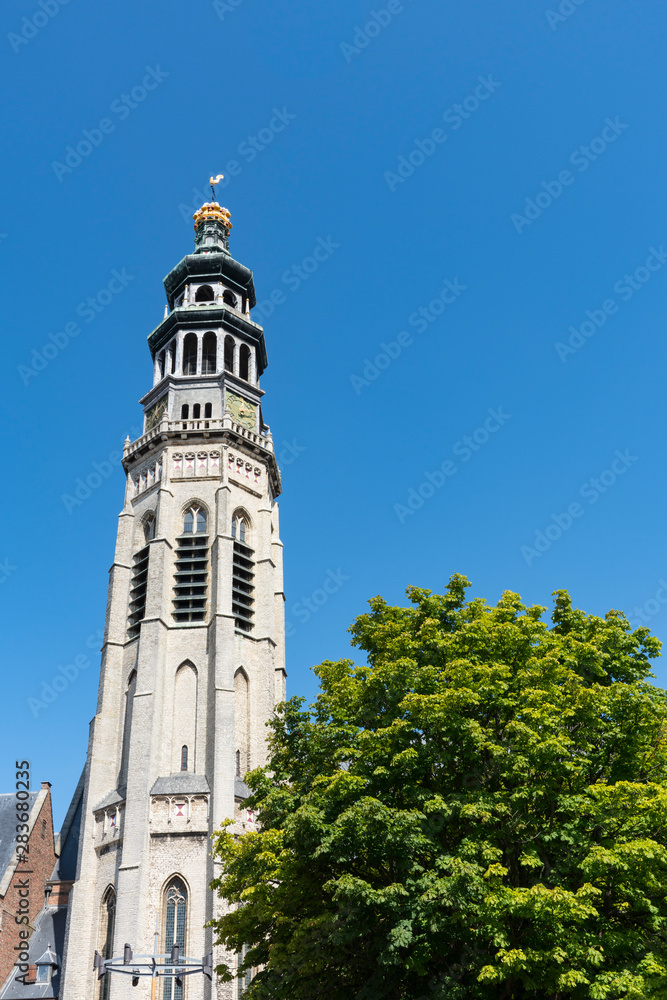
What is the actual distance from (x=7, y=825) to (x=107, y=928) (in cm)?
1078

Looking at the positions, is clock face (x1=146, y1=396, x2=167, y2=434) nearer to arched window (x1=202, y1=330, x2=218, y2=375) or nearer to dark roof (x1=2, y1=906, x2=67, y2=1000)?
arched window (x1=202, y1=330, x2=218, y2=375)

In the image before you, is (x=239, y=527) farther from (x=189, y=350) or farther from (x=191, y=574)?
(x=189, y=350)

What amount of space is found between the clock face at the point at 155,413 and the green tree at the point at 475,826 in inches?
1096

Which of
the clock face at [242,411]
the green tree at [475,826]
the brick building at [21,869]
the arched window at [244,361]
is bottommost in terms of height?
the green tree at [475,826]

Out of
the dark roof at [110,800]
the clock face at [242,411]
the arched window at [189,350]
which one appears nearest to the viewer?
the dark roof at [110,800]

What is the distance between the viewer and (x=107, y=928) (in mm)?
34281

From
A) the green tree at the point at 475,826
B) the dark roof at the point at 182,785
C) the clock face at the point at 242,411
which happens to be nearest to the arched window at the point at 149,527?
the clock face at the point at 242,411

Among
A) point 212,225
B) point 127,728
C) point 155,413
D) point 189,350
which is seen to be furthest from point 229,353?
point 127,728

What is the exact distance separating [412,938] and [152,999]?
64.8 ft

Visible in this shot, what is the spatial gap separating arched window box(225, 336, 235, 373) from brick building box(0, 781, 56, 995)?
78.2ft

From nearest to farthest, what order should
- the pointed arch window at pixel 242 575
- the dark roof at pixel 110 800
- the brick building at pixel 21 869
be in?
the dark roof at pixel 110 800, the brick building at pixel 21 869, the pointed arch window at pixel 242 575

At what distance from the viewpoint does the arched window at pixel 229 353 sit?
49.8m

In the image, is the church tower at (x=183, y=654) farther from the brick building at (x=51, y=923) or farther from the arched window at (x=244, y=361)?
the brick building at (x=51, y=923)

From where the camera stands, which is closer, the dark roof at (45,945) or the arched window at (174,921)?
the arched window at (174,921)
